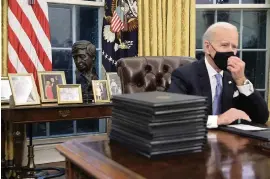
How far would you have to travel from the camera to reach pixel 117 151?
1.09m

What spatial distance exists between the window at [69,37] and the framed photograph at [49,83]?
0.55 metres

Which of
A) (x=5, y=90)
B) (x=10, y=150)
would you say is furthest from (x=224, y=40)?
(x=10, y=150)

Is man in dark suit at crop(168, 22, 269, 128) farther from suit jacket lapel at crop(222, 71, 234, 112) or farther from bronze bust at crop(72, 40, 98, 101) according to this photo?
bronze bust at crop(72, 40, 98, 101)

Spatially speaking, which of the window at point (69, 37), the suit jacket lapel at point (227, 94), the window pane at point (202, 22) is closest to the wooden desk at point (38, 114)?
the window at point (69, 37)

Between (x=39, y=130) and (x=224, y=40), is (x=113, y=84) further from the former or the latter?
(x=224, y=40)

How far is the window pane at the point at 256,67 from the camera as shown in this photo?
4137 millimetres

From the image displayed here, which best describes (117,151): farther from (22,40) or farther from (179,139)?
(22,40)

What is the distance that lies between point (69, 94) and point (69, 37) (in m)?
0.93

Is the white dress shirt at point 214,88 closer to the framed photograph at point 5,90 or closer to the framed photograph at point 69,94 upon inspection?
the framed photograph at point 69,94

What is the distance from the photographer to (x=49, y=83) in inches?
123

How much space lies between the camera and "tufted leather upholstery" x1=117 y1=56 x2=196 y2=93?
2.29 m

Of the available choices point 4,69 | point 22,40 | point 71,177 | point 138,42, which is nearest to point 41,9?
point 22,40

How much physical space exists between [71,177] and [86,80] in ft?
7.13

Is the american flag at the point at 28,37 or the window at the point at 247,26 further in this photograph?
the window at the point at 247,26
